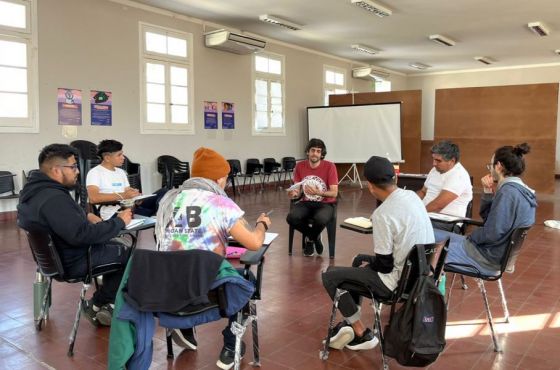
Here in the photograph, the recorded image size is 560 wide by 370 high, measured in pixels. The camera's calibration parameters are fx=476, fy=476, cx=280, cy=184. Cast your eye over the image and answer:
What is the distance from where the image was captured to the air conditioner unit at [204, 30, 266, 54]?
9.08 metres

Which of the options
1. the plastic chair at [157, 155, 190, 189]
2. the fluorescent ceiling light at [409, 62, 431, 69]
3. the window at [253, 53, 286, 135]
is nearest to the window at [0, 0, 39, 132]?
the plastic chair at [157, 155, 190, 189]

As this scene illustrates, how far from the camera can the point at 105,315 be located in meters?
2.96

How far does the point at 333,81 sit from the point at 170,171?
6.56 m

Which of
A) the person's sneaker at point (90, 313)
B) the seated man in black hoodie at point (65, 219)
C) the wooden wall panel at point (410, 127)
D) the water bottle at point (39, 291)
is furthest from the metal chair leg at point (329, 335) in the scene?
the wooden wall panel at point (410, 127)

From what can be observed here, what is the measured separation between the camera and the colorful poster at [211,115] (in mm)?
9539

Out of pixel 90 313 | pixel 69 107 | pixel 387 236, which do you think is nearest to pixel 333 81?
pixel 69 107

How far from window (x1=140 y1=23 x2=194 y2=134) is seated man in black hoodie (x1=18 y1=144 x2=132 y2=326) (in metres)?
5.88

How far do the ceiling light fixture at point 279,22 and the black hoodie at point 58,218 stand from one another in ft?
22.6

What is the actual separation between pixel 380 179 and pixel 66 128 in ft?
20.7

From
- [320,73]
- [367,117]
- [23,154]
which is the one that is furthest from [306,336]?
[320,73]

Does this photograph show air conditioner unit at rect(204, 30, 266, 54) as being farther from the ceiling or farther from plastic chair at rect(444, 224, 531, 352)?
plastic chair at rect(444, 224, 531, 352)

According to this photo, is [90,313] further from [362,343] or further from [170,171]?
[170,171]

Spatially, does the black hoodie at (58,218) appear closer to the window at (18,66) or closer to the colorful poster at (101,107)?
the window at (18,66)

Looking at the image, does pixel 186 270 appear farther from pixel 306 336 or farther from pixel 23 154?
pixel 23 154
